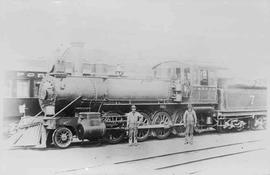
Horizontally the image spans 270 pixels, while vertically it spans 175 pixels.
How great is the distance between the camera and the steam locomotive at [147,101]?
3.83m

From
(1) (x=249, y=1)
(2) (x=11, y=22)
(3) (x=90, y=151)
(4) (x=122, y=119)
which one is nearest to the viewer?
(2) (x=11, y=22)

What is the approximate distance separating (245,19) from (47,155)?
291 cm

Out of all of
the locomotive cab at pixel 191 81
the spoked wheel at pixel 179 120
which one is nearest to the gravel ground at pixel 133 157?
the spoked wheel at pixel 179 120

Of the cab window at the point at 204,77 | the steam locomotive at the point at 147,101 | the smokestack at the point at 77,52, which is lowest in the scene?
the steam locomotive at the point at 147,101

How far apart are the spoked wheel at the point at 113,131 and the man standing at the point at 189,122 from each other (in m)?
0.84

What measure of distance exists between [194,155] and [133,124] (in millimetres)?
829

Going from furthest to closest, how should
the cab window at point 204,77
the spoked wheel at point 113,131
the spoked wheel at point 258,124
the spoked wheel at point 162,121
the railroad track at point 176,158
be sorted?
the spoked wheel at point 258,124, the cab window at point 204,77, the spoked wheel at point 162,121, the spoked wheel at point 113,131, the railroad track at point 176,158

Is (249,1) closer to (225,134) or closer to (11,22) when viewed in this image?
(225,134)

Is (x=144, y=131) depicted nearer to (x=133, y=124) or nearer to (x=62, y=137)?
(x=133, y=124)

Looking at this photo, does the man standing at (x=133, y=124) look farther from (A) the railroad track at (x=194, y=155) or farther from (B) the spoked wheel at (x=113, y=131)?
(A) the railroad track at (x=194, y=155)

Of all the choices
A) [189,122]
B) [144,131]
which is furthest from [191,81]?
[144,131]

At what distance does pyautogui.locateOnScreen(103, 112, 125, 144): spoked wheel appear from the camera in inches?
161

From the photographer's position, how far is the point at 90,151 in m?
3.82

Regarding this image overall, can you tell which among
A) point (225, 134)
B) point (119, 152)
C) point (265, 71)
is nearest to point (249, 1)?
point (265, 71)
